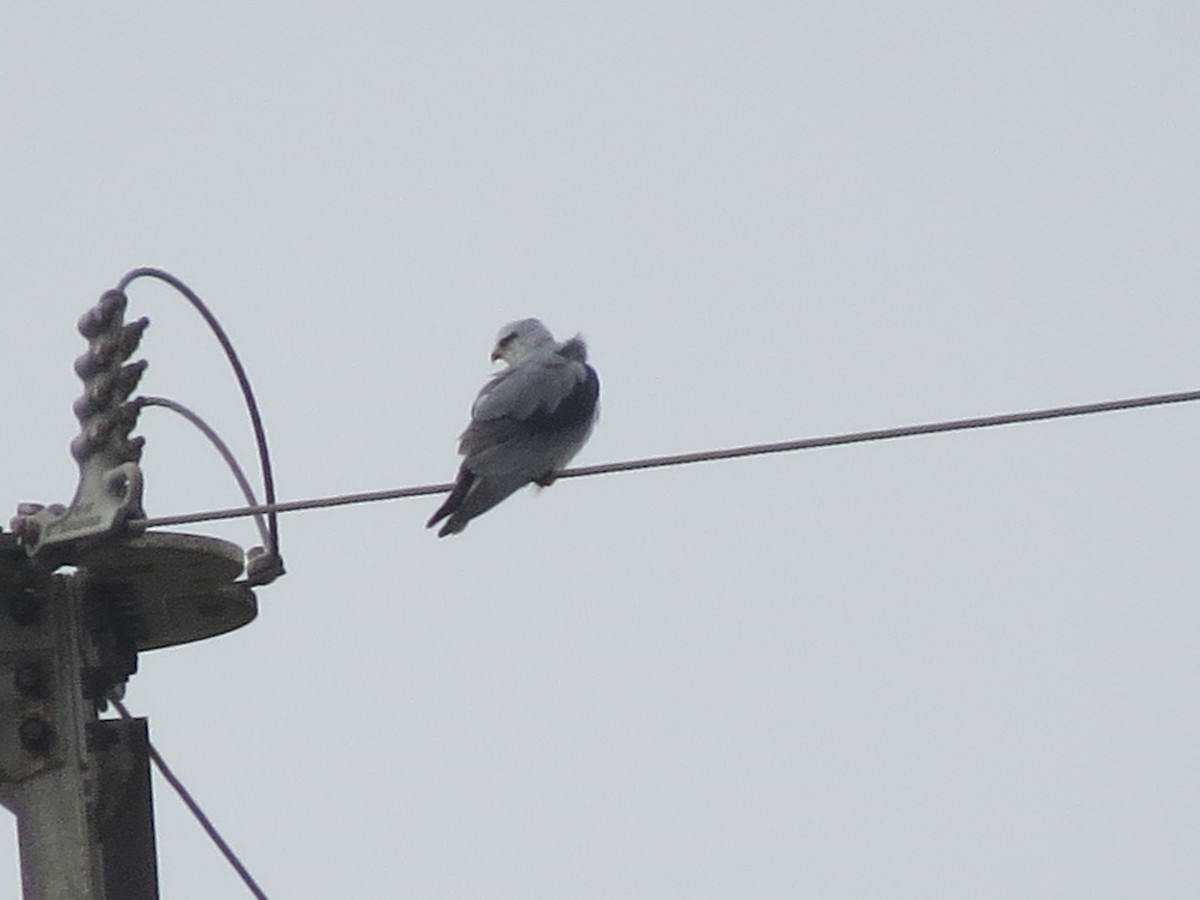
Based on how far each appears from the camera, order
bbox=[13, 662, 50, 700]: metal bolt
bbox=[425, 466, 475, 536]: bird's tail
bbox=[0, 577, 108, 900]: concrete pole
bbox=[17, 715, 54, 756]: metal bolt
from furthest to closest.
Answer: bbox=[425, 466, 475, 536]: bird's tail < bbox=[13, 662, 50, 700]: metal bolt < bbox=[17, 715, 54, 756]: metal bolt < bbox=[0, 577, 108, 900]: concrete pole

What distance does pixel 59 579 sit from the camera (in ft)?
18.4

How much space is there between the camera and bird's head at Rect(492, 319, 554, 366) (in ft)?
32.5

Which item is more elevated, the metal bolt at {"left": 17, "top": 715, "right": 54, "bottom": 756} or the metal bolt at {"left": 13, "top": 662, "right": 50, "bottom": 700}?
the metal bolt at {"left": 13, "top": 662, "right": 50, "bottom": 700}

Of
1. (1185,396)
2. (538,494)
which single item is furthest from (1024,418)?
(538,494)

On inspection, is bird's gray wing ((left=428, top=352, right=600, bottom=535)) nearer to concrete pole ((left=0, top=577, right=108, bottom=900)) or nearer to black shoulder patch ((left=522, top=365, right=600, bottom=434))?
black shoulder patch ((left=522, top=365, right=600, bottom=434))

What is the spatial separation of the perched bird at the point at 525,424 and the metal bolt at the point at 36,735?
8.67ft

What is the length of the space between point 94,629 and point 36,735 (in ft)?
1.25

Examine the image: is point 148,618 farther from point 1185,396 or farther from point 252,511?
point 1185,396

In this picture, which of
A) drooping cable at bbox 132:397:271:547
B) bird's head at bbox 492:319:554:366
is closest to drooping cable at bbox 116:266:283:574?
drooping cable at bbox 132:397:271:547

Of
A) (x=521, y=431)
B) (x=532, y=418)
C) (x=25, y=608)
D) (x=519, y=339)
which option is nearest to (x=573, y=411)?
(x=532, y=418)

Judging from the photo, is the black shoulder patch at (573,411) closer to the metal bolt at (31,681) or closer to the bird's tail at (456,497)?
the bird's tail at (456,497)

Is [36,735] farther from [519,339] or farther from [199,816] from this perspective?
[519,339]

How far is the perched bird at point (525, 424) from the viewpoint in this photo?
819 cm

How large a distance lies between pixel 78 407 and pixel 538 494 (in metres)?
3.79
